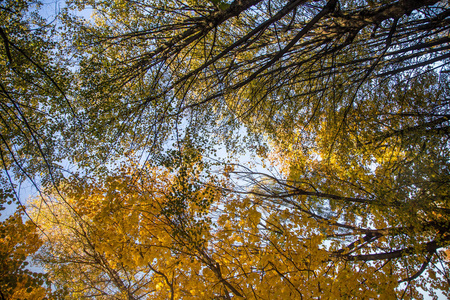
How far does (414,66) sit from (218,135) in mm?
5181

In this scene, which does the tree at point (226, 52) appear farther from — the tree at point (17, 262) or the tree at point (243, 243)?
the tree at point (17, 262)


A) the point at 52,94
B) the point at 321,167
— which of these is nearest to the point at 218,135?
the point at 321,167

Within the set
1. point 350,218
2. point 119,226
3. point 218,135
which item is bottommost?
point 119,226

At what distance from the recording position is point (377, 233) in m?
5.08

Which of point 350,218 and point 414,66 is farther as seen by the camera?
point 350,218

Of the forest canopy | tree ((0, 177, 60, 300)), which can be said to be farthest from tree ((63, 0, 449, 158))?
tree ((0, 177, 60, 300))

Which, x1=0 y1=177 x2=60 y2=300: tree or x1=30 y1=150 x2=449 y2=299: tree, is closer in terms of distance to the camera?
x1=0 y1=177 x2=60 y2=300: tree

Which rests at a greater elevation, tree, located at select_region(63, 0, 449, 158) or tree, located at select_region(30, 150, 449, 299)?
tree, located at select_region(63, 0, 449, 158)

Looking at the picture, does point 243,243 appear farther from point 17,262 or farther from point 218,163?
point 17,262

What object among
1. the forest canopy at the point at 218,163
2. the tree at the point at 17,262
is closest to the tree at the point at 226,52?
the forest canopy at the point at 218,163

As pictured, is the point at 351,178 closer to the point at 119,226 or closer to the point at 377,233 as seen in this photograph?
the point at 377,233

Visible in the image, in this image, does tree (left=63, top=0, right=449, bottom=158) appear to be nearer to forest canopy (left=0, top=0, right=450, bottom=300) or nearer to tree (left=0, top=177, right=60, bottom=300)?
forest canopy (left=0, top=0, right=450, bottom=300)

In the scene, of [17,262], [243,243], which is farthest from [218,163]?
[17,262]

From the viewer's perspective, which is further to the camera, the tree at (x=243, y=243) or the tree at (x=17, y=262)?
the tree at (x=243, y=243)
